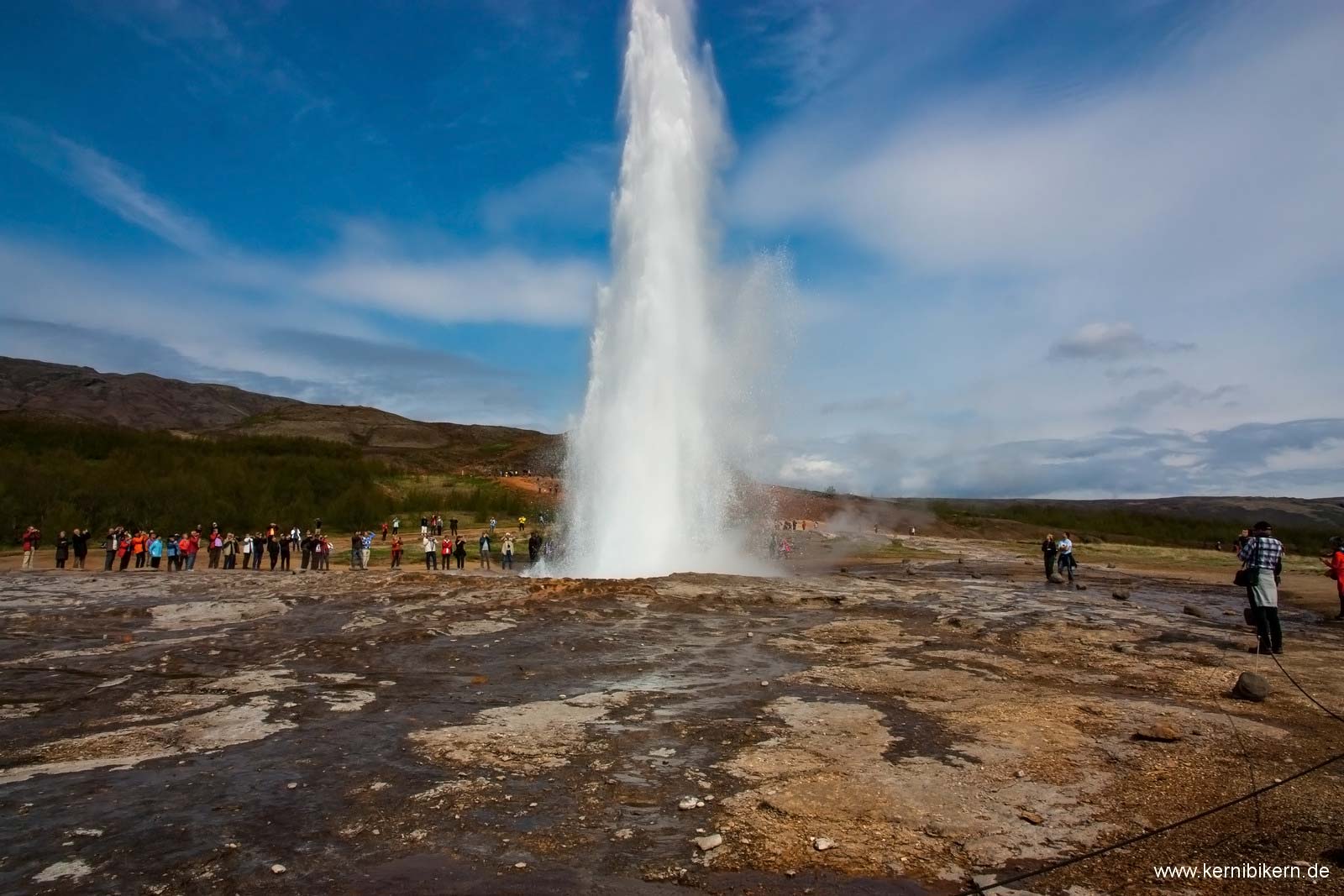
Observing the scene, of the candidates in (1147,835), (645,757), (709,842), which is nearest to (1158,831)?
(1147,835)

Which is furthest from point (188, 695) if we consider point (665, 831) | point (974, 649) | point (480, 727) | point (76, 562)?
point (76, 562)

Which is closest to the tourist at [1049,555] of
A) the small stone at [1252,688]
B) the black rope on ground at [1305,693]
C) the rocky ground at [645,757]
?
the rocky ground at [645,757]

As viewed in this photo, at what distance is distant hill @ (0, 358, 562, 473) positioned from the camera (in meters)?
102

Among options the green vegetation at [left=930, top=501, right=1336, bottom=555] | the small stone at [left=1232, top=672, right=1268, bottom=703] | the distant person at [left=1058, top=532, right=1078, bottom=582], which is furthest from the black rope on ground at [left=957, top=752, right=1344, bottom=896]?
the green vegetation at [left=930, top=501, right=1336, bottom=555]

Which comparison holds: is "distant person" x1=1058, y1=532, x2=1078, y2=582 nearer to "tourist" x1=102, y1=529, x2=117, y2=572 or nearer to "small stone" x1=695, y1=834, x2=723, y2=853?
"small stone" x1=695, y1=834, x2=723, y2=853

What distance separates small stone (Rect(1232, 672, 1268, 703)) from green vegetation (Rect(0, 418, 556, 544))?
42.8 meters

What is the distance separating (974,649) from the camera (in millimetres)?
11859

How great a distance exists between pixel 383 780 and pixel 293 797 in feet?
2.07

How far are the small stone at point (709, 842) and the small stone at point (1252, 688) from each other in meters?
6.55

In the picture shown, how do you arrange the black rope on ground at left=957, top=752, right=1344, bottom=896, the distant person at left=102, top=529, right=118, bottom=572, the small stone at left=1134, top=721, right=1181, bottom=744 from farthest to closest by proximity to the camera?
1. the distant person at left=102, top=529, right=118, bottom=572
2. the small stone at left=1134, top=721, right=1181, bottom=744
3. the black rope on ground at left=957, top=752, right=1344, bottom=896

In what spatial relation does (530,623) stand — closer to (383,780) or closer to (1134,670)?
(383,780)

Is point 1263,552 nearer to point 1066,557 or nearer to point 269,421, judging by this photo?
point 1066,557

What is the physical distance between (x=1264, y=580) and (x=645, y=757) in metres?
8.73

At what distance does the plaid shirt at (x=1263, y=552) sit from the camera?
9922 millimetres
